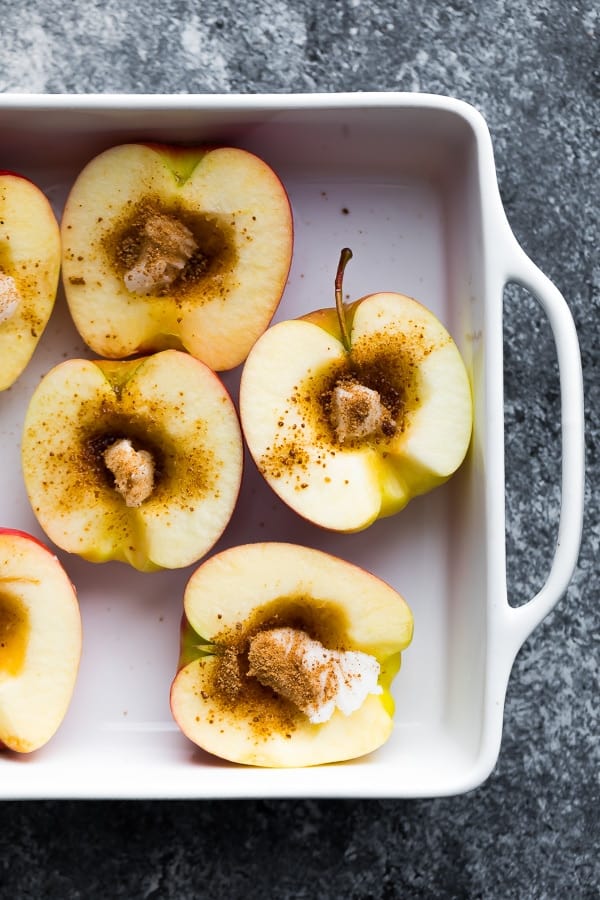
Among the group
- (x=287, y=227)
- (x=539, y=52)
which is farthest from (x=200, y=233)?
(x=539, y=52)

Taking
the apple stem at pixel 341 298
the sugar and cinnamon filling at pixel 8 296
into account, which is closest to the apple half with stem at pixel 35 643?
the sugar and cinnamon filling at pixel 8 296

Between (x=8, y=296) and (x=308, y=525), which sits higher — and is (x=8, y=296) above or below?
above

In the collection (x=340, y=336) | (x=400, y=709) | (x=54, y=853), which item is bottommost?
(x=54, y=853)

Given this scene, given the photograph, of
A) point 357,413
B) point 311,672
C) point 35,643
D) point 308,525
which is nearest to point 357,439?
point 357,413

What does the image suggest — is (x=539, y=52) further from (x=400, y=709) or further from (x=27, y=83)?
(x=400, y=709)

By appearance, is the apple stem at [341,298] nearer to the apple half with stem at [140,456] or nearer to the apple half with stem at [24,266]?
the apple half with stem at [140,456]

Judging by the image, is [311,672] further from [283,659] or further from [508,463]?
[508,463]
